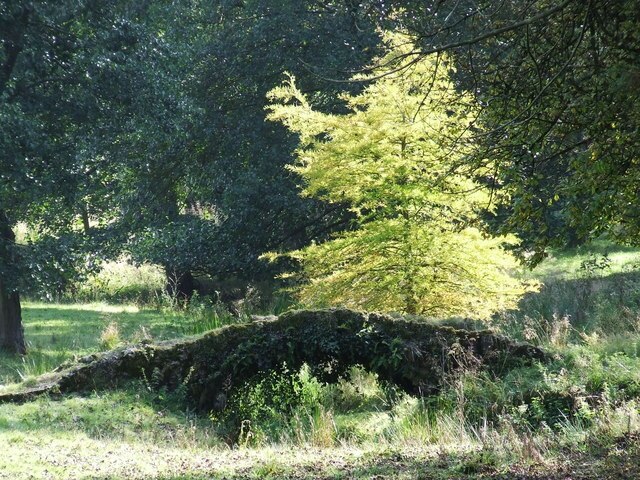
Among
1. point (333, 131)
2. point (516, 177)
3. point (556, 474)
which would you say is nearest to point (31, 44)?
point (333, 131)

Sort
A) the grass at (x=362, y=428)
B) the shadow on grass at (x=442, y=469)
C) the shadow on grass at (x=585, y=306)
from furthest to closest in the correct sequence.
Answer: the shadow on grass at (x=585, y=306), the grass at (x=362, y=428), the shadow on grass at (x=442, y=469)

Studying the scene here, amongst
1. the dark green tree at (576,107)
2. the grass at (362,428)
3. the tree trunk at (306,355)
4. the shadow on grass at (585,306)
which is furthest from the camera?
the shadow on grass at (585,306)

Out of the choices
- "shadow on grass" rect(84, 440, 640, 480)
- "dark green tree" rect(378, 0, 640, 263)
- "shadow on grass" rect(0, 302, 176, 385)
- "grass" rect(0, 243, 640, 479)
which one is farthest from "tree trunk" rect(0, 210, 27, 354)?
"dark green tree" rect(378, 0, 640, 263)

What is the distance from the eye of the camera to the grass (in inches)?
233

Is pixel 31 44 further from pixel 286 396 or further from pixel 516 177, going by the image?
pixel 516 177

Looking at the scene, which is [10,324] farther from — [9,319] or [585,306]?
[585,306]

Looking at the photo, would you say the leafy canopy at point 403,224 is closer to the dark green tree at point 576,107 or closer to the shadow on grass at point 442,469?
the dark green tree at point 576,107

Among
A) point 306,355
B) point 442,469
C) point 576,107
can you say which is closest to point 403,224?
point 306,355

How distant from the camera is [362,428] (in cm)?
877

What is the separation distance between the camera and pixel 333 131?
12086 mm

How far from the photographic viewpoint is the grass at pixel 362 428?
233 inches

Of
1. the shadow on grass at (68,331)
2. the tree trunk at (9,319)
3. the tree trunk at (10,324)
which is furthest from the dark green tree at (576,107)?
the tree trunk at (10,324)

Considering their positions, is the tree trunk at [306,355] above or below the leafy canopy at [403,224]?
below

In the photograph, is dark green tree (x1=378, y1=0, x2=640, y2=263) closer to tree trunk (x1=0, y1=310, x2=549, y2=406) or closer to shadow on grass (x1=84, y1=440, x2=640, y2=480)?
shadow on grass (x1=84, y1=440, x2=640, y2=480)
